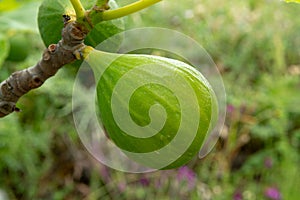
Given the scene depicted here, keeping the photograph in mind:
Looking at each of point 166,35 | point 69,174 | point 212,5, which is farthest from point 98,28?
point 212,5

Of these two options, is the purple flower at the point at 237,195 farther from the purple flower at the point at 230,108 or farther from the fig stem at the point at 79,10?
the fig stem at the point at 79,10

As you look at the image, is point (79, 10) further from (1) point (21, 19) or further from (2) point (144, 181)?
(2) point (144, 181)

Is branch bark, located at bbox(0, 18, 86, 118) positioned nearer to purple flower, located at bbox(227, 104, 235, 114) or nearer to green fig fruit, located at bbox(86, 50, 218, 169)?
green fig fruit, located at bbox(86, 50, 218, 169)

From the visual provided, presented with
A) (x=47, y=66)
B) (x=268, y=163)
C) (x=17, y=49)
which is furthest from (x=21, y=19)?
(x=268, y=163)

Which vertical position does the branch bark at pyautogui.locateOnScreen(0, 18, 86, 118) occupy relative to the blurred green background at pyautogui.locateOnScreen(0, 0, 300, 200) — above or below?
above

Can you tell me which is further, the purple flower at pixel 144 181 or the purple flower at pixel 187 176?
the purple flower at pixel 144 181

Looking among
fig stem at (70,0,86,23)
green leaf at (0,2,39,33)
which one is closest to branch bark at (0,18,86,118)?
fig stem at (70,0,86,23)

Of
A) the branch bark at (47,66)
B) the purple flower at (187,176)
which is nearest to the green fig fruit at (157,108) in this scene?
the branch bark at (47,66)
